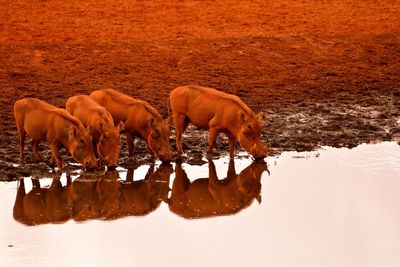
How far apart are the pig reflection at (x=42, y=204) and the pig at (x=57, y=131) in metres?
0.51

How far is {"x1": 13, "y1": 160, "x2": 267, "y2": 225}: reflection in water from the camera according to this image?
1521 cm

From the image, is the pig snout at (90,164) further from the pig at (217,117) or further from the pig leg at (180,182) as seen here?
the pig at (217,117)

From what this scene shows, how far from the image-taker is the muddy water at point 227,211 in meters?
13.4

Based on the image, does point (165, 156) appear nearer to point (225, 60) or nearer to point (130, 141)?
point (130, 141)

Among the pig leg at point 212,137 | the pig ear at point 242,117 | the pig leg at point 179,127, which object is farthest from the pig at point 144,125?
the pig ear at point 242,117

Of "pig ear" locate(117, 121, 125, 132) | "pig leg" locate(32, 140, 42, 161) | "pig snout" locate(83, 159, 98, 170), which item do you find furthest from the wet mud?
"pig ear" locate(117, 121, 125, 132)

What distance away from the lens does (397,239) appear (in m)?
13.9

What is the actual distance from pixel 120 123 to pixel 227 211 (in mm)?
2561

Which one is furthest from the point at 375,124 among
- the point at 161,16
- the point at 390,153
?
the point at 161,16

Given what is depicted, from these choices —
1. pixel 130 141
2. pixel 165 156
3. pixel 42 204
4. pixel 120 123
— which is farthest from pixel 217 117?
pixel 42 204

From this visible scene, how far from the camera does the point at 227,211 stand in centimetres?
1538

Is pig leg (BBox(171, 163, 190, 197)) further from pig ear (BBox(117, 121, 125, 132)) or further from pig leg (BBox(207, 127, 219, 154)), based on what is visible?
pig ear (BBox(117, 121, 125, 132))

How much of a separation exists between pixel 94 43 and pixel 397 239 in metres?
12.0

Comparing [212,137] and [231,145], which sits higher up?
[212,137]
